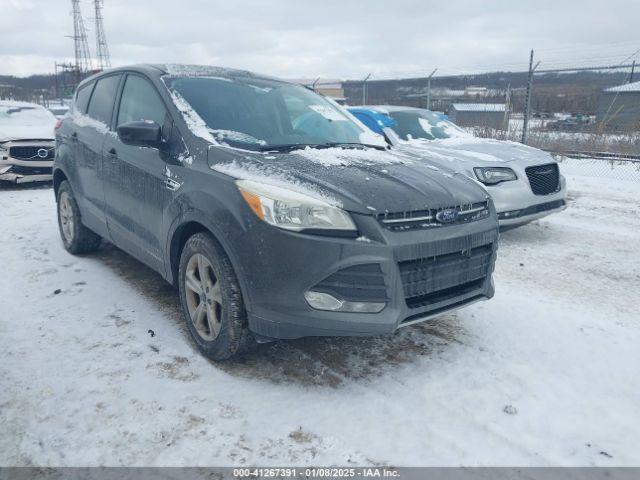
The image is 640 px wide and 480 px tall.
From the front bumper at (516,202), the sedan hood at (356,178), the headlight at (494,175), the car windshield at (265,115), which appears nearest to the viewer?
the sedan hood at (356,178)

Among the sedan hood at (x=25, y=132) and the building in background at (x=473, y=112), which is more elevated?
the building in background at (x=473, y=112)

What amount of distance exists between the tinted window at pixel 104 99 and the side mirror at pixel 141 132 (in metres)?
1.12

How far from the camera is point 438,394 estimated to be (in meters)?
2.77

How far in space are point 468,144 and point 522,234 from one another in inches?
53.2

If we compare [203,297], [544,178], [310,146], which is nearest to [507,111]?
[544,178]

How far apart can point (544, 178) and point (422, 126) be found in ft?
6.86

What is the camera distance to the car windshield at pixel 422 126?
23.0ft

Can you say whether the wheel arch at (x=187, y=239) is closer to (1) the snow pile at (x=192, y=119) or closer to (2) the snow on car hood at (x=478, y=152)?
(1) the snow pile at (x=192, y=119)

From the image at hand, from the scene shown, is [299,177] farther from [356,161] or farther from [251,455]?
[251,455]

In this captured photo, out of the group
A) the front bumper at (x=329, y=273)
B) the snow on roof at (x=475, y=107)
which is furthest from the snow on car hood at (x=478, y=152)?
the snow on roof at (x=475, y=107)

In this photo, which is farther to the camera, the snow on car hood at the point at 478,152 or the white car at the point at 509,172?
the snow on car hood at the point at 478,152

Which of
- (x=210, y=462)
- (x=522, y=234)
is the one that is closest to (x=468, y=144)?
(x=522, y=234)

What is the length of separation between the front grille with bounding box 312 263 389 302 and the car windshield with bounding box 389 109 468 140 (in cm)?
469

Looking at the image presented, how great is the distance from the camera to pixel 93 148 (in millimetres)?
4305
